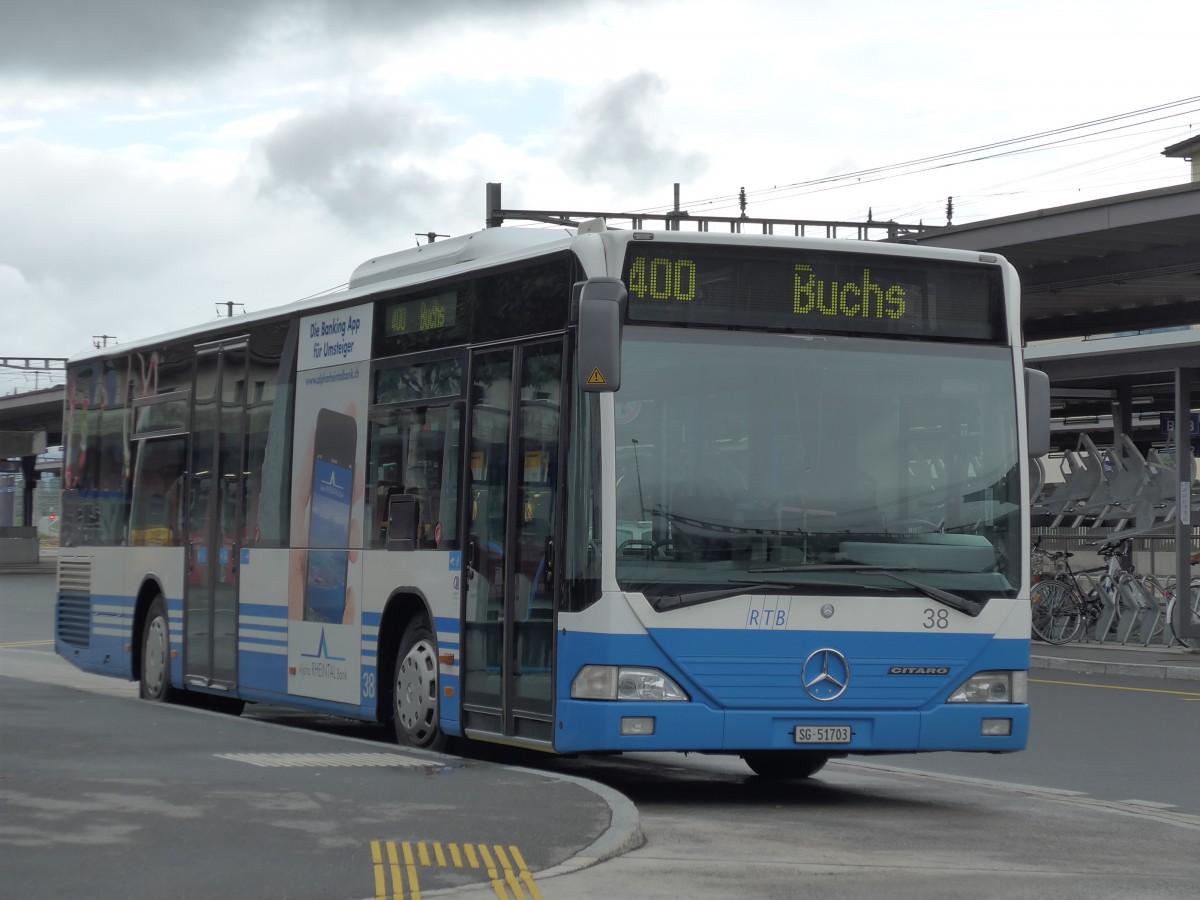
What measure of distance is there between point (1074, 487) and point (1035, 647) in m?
2.50

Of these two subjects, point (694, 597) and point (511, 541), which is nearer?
point (694, 597)

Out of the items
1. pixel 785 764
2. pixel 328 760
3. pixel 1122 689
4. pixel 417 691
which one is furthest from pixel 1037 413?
pixel 1122 689

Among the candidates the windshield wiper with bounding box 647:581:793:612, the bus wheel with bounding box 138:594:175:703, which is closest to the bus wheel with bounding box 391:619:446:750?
the windshield wiper with bounding box 647:581:793:612

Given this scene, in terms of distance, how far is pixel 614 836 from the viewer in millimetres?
8414

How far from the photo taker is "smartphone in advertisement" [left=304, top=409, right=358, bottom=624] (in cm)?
1315

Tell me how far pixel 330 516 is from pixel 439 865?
6058 mm

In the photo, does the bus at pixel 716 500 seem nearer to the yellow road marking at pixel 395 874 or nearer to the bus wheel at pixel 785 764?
the bus wheel at pixel 785 764

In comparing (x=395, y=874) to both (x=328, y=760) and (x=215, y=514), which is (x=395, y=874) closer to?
(x=328, y=760)

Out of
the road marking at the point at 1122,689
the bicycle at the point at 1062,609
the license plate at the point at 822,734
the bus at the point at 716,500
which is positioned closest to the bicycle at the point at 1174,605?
the bicycle at the point at 1062,609

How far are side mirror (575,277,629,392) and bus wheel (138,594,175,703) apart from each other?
25.4 feet

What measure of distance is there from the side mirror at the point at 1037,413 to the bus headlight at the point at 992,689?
1297 mm

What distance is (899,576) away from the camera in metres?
10.4

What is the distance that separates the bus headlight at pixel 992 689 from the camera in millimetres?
10562

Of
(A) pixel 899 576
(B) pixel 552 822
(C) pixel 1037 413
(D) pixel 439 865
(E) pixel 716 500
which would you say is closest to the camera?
(D) pixel 439 865
